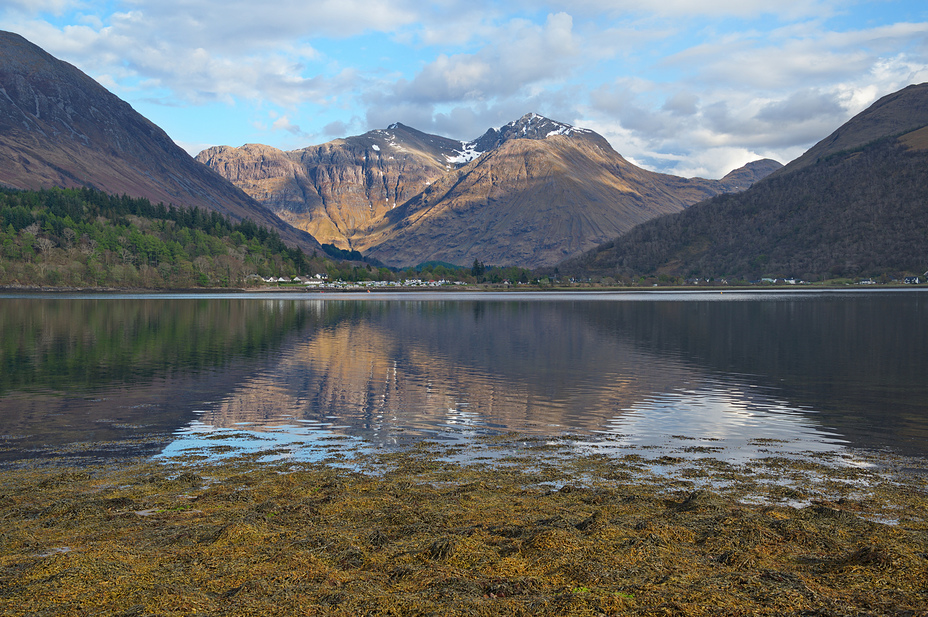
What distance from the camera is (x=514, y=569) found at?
42.7ft

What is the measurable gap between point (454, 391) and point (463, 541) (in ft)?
94.6

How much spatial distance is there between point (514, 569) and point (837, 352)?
61.3 meters

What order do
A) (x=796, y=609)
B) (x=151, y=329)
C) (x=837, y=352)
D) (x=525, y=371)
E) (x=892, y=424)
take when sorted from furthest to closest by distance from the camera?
(x=151, y=329) < (x=837, y=352) < (x=525, y=371) < (x=892, y=424) < (x=796, y=609)

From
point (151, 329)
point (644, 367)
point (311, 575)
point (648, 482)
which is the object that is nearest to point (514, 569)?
point (311, 575)

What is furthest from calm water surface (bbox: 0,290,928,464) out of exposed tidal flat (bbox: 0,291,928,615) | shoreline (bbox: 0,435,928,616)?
shoreline (bbox: 0,435,928,616)

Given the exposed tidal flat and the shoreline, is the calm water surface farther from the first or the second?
the shoreline

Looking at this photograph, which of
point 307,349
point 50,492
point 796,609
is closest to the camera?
point 796,609

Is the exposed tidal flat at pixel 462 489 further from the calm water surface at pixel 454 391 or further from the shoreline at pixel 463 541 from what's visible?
the calm water surface at pixel 454 391

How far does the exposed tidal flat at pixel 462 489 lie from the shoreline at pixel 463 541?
0.23 feet

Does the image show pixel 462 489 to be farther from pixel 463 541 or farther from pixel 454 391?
pixel 454 391

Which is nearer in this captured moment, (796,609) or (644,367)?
(796,609)

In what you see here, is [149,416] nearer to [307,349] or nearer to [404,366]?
[404,366]

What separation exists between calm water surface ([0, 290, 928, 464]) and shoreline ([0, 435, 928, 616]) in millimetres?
5246

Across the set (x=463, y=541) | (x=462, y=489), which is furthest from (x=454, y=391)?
(x=463, y=541)
